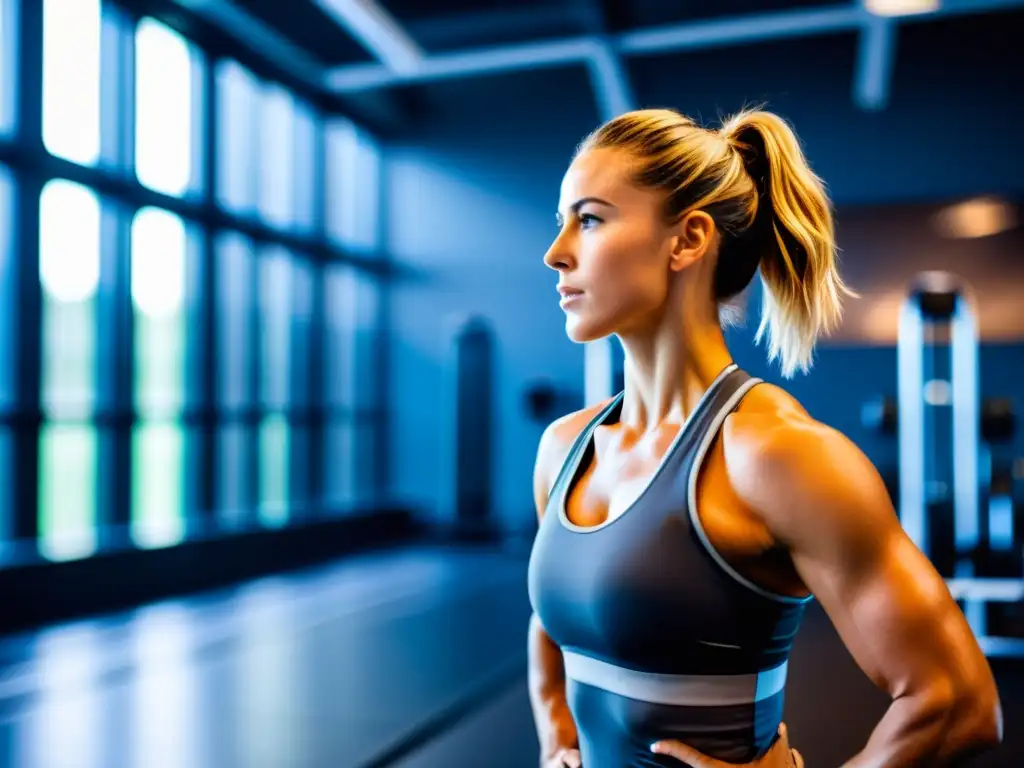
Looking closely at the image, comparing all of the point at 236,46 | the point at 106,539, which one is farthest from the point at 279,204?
the point at 106,539

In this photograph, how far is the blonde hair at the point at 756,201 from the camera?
84 cm

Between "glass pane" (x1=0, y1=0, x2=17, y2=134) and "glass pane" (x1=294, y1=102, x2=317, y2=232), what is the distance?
108 inches

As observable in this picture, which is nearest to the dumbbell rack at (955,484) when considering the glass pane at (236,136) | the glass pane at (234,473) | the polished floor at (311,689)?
the polished floor at (311,689)

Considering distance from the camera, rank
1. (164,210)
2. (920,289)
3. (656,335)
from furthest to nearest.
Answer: (164,210) < (920,289) < (656,335)

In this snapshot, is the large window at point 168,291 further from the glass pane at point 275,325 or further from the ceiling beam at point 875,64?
the ceiling beam at point 875,64

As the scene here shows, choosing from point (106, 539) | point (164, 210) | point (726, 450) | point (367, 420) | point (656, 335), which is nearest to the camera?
point (726, 450)

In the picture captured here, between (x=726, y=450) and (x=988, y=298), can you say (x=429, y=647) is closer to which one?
(x=726, y=450)

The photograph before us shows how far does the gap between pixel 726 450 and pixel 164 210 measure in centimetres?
543

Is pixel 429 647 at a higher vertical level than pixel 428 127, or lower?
lower

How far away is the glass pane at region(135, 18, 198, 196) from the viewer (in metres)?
5.52

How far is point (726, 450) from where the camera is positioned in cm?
76

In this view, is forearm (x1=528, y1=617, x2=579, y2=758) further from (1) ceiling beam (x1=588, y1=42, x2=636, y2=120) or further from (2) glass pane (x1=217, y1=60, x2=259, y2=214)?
(2) glass pane (x1=217, y1=60, x2=259, y2=214)

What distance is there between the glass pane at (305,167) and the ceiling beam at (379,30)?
2.72ft

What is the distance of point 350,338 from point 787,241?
290 inches
